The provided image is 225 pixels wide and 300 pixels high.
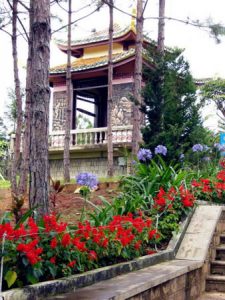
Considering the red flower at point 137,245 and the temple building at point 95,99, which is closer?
the red flower at point 137,245

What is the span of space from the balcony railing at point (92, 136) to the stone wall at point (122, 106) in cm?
117

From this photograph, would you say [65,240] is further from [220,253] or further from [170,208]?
[220,253]

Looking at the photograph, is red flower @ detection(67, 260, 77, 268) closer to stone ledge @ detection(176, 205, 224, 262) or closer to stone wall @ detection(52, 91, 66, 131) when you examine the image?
stone ledge @ detection(176, 205, 224, 262)

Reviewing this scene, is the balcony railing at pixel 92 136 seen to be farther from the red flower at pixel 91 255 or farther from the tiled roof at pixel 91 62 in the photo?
the red flower at pixel 91 255

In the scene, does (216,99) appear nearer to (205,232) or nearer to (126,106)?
(126,106)

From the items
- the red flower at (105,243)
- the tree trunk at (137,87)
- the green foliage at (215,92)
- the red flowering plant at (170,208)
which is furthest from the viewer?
the green foliage at (215,92)

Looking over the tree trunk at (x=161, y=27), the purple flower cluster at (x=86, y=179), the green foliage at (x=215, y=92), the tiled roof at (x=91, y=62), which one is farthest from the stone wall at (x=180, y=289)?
the green foliage at (x=215, y=92)

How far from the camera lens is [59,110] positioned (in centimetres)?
2252

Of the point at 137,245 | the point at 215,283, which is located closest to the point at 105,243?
the point at 137,245

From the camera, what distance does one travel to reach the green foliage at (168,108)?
10.4 metres

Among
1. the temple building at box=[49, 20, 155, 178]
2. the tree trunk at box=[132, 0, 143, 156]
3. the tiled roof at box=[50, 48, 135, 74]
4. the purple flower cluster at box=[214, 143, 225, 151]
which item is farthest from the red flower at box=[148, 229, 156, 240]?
the tiled roof at box=[50, 48, 135, 74]

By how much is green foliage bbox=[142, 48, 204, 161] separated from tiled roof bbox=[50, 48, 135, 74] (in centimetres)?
909

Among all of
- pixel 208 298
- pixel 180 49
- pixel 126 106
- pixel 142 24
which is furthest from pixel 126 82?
pixel 208 298

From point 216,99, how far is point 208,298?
26646 millimetres
